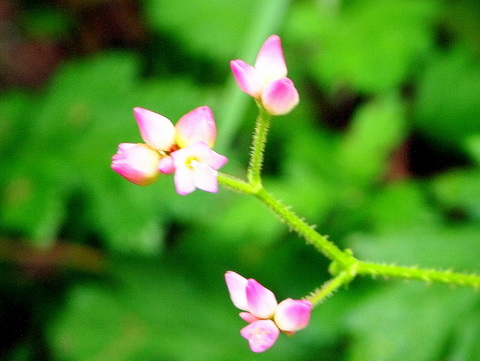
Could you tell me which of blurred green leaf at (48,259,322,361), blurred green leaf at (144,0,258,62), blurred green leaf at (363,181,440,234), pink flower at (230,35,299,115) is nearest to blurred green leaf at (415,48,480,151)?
blurred green leaf at (363,181,440,234)

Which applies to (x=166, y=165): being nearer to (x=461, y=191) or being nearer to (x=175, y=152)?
(x=175, y=152)

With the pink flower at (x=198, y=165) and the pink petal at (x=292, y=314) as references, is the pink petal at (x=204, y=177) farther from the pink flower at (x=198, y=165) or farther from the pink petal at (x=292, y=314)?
the pink petal at (x=292, y=314)

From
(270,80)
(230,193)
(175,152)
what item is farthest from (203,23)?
(175,152)

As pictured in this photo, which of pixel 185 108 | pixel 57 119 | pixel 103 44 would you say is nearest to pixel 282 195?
pixel 185 108

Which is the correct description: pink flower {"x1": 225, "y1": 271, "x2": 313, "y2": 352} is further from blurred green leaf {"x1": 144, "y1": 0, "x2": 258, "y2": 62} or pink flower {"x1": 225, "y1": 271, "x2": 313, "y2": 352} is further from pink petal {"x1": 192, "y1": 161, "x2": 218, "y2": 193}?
blurred green leaf {"x1": 144, "y1": 0, "x2": 258, "y2": 62}

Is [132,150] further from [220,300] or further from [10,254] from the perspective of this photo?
[10,254]

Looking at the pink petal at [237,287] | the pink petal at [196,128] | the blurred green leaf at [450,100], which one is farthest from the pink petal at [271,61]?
the blurred green leaf at [450,100]

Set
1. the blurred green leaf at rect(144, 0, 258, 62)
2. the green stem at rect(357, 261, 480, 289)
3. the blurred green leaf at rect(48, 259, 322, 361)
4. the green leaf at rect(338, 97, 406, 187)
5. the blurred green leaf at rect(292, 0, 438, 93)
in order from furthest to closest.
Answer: the blurred green leaf at rect(144, 0, 258, 62) < the blurred green leaf at rect(292, 0, 438, 93) < the green leaf at rect(338, 97, 406, 187) < the blurred green leaf at rect(48, 259, 322, 361) < the green stem at rect(357, 261, 480, 289)
